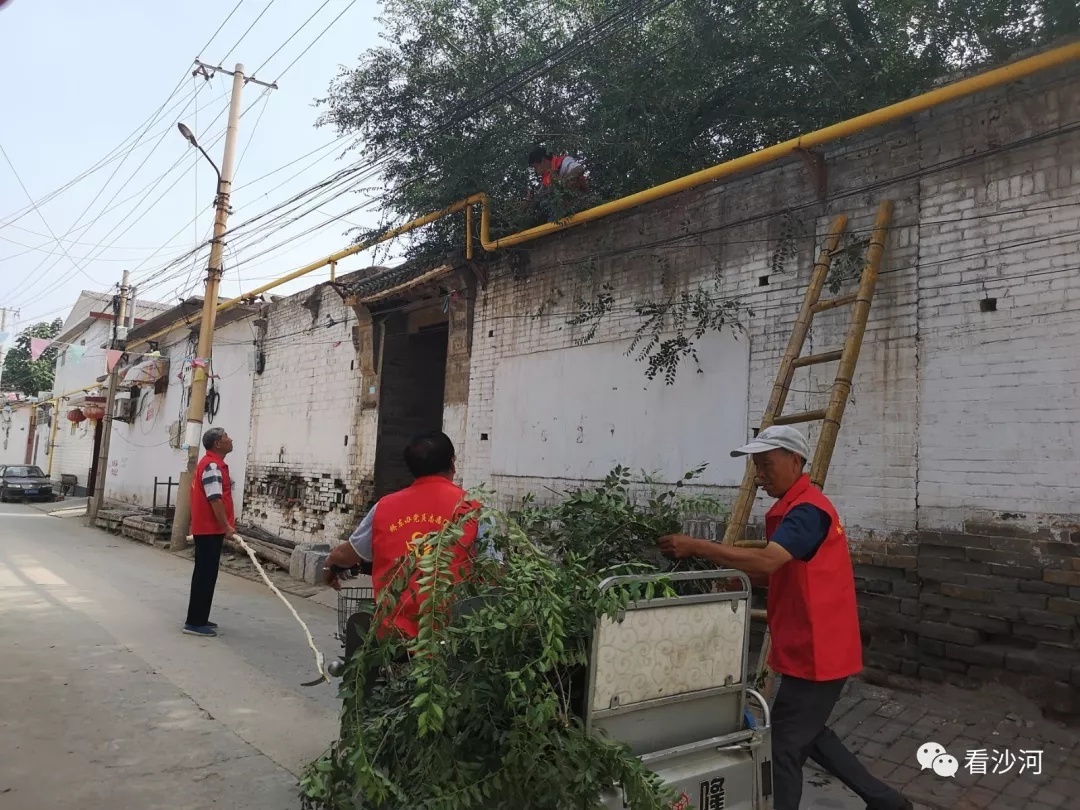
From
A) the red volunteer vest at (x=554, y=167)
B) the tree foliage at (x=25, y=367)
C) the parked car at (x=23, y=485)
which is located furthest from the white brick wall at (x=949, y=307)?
the tree foliage at (x=25, y=367)

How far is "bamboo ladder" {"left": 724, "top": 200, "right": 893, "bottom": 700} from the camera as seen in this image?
472 centimetres

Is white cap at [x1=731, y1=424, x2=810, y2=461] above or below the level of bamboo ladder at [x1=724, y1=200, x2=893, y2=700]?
below

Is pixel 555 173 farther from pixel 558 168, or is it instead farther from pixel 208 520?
pixel 208 520

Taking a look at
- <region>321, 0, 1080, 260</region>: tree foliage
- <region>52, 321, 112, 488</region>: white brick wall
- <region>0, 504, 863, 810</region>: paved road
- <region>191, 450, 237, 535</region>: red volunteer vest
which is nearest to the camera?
<region>0, 504, 863, 810</region>: paved road

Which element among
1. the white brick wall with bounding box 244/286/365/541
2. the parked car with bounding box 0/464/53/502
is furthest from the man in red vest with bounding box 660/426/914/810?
the parked car with bounding box 0/464/53/502

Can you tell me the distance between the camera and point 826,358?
16.6 feet

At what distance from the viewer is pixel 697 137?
24.2 ft

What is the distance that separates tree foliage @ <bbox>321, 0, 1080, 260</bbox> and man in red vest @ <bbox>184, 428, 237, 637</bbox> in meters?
3.88

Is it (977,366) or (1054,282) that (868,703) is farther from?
(1054,282)

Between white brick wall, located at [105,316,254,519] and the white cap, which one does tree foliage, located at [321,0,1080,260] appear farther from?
white brick wall, located at [105,316,254,519]

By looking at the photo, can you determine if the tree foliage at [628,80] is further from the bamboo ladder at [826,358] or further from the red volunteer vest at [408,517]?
the red volunteer vest at [408,517]

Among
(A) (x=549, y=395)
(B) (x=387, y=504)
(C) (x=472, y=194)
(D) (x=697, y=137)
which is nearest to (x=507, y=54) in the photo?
(C) (x=472, y=194)

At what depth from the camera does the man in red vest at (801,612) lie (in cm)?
278

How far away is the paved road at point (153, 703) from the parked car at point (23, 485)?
1883 cm
